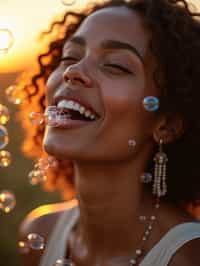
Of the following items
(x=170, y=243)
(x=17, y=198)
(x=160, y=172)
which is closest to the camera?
(x=170, y=243)

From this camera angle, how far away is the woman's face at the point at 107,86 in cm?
175

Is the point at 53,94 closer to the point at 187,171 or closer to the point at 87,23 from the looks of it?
the point at 87,23

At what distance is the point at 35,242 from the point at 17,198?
181cm

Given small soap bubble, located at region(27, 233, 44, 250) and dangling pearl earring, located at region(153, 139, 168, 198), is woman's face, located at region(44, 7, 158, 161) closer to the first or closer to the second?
dangling pearl earring, located at region(153, 139, 168, 198)

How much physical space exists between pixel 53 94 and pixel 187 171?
1.67ft

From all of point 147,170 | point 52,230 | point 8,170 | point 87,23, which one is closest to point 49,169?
point 52,230

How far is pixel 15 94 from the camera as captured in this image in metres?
2.24

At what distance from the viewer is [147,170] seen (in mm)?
1985

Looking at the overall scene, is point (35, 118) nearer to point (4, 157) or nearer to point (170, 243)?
point (4, 157)

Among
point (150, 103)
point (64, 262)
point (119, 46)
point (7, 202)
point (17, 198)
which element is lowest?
point (17, 198)

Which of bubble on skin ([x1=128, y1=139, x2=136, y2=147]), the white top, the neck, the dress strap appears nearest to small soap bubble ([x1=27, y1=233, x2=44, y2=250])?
the white top

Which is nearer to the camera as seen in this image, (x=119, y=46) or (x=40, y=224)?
(x=119, y=46)

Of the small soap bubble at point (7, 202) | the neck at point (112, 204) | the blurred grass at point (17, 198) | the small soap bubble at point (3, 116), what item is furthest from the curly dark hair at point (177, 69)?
the blurred grass at point (17, 198)

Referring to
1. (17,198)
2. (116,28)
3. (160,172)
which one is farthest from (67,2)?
(17,198)
